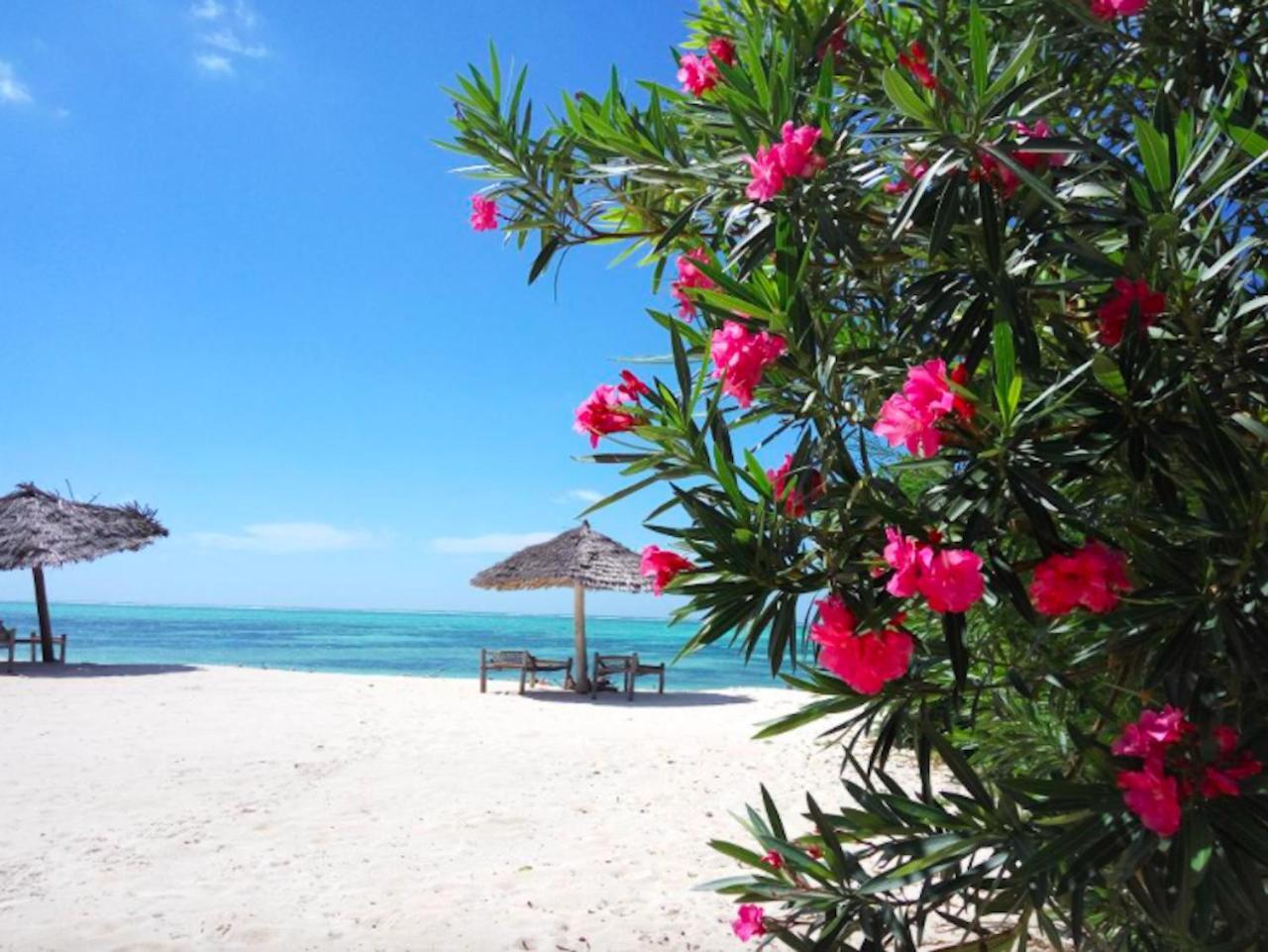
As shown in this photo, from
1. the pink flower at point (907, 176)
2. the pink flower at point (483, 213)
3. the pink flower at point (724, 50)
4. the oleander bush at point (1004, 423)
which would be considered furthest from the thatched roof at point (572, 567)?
the pink flower at point (907, 176)

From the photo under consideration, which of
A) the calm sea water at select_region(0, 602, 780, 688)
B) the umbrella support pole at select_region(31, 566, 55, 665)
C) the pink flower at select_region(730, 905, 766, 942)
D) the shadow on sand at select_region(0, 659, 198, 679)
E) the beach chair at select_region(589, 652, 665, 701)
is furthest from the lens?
the calm sea water at select_region(0, 602, 780, 688)

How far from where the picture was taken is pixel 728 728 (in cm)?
944

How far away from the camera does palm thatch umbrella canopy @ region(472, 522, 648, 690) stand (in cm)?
1251

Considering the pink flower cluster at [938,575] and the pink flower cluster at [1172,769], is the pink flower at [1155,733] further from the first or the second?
the pink flower cluster at [938,575]

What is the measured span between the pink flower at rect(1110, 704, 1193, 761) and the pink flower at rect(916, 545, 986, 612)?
0.35 metres

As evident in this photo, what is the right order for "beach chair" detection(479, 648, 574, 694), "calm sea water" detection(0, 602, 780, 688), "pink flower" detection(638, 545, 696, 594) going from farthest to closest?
"calm sea water" detection(0, 602, 780, 688), "beach chair" detection(479, 648, 574, 694), "pink flower" detection(638, 545, 696, 594)

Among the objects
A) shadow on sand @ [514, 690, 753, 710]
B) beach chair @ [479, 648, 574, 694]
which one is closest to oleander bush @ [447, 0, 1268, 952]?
shadow on sand @ [514, 690, 753, 710]

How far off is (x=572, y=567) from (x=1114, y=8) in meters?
11.1

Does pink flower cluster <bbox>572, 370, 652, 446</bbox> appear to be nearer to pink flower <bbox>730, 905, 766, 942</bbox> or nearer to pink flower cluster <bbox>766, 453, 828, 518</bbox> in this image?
pink flower cluster <bbox>766, 453, 828, 518</bbox>

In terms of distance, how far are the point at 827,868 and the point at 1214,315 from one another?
1285mm

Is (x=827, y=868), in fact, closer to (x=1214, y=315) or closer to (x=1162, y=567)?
(x=1162, y=567)

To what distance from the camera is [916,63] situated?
82.4 inches

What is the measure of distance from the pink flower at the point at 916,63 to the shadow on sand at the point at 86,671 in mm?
13242

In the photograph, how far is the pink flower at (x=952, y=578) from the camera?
4.79 ft
